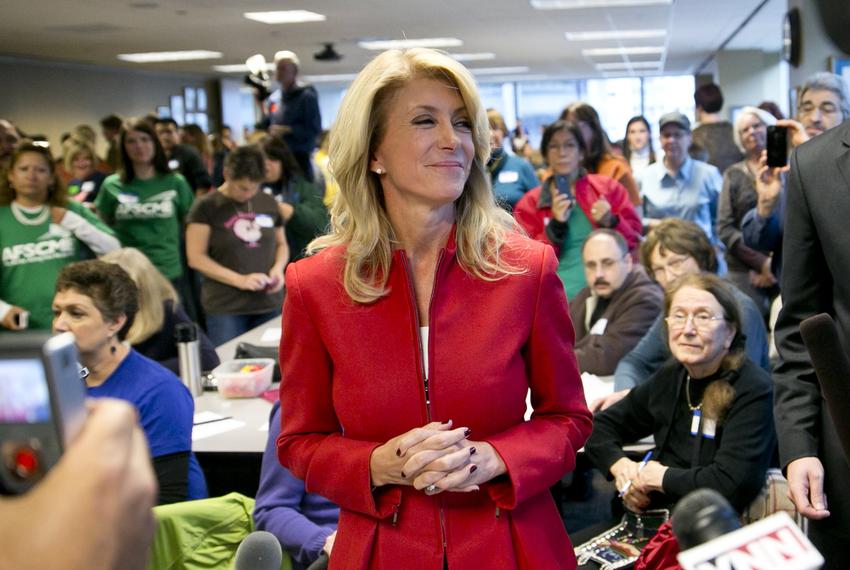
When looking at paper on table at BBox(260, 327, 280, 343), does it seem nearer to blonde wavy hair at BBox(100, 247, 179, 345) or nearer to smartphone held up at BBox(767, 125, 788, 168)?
blonde wavy hair at BBox(100, 247, 179, 345)

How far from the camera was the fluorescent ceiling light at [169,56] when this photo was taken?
15.8 meters

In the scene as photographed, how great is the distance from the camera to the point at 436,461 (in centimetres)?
145

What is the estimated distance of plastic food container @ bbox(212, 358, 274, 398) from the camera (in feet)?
12.4

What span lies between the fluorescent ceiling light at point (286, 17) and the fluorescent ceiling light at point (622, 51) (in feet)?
24.2

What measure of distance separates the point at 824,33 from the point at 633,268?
3307mm

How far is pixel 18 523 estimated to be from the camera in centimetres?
44

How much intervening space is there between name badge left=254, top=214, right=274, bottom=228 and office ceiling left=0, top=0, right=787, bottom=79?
550cm

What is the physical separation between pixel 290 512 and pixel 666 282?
7.04 ft

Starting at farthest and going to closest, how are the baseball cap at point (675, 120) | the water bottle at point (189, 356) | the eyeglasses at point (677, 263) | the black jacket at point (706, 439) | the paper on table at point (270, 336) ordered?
1. the baseball cap at point (675, 120)
2. the paper on table at point (270, 336)
3. the eyeglasses at point (677, 263)
4. the water bottle at point (189, 356)
5. the black jacket at point (706, 439)

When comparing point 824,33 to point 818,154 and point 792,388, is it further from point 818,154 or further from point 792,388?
point 792,388

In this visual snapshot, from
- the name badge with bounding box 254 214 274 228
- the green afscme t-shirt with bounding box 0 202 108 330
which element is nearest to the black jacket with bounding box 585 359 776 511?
the name badge with bounding box 254 214 274 228

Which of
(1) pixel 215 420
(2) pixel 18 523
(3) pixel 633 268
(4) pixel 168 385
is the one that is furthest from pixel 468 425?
(3) pixel 633 268

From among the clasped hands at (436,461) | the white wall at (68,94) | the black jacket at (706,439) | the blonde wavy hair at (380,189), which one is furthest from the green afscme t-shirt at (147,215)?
the white wall at (68,94)

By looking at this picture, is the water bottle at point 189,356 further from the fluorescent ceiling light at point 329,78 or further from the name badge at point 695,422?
the fluorescent ceiling light at point 329,78
